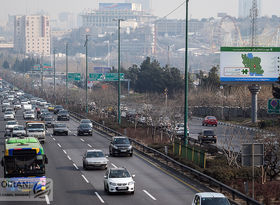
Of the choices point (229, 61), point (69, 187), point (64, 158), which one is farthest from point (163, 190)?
point (229, 61)

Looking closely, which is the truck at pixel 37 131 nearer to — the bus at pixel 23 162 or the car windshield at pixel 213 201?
the bus at pixel 23 162

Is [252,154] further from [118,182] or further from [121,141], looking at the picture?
[121,141]

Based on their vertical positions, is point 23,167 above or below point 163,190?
above

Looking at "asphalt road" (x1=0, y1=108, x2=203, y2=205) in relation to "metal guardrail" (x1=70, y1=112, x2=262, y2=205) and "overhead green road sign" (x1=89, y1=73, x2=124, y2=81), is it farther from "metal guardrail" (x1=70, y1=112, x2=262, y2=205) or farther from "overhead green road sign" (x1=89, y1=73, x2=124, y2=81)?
"overhead green road sign" (x1=89, y1=73, x2=124, y2=81)

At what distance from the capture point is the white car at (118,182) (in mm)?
29703

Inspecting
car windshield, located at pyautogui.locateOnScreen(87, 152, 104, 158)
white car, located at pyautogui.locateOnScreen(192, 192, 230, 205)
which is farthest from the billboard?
white car, located at pyautogui.locateOnScreen(192, 192, 230, 205)

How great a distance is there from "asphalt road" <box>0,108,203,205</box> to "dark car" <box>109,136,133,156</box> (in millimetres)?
671

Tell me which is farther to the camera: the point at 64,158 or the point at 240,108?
the point at 240,108

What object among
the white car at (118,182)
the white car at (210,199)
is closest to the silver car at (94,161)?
the white car at (118,182)

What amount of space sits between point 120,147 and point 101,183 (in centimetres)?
1262

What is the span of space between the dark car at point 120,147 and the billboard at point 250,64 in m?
30.3

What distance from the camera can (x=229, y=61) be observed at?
242ft

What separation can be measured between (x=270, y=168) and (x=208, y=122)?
44.5m

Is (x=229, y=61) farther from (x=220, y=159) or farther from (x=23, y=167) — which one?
(x=23, y=167)
